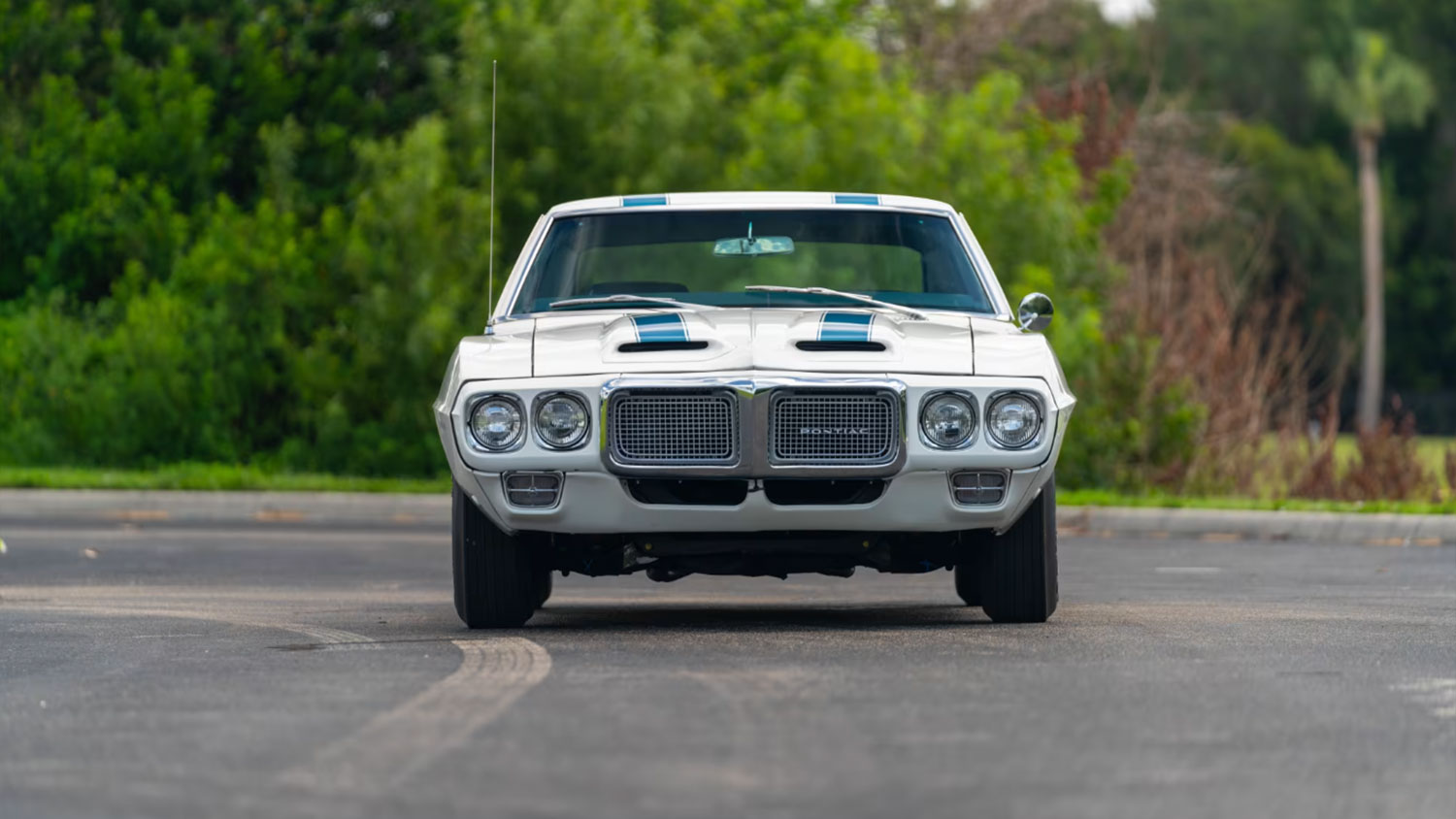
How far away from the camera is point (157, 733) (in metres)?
6.32

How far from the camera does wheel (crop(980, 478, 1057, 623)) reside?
9062 mm

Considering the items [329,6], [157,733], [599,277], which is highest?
[329,6]

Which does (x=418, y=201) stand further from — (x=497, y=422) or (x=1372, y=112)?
(x=1372, y=112)

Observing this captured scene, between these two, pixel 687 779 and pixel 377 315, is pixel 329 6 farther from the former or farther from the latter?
pixel 687 779

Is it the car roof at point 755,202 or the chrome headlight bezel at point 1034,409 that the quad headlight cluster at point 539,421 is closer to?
the chrome headlight bezel at point 1034,409

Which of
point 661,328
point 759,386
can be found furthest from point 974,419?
point 661,328

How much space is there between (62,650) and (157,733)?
2516 mm

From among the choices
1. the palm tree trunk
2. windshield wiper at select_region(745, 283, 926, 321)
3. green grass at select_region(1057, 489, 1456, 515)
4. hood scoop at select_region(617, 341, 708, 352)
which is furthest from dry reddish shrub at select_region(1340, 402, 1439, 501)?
the palm tree trunk

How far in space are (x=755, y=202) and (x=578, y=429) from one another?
6.30 ft

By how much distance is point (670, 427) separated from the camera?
8.48 m

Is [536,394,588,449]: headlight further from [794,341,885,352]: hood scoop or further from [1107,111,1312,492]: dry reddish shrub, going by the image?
[1107,111,1312,492]: dry reddish shrub

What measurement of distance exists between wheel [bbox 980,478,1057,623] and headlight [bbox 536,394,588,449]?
5.72 feet

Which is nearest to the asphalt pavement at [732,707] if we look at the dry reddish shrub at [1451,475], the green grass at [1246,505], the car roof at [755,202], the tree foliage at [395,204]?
the car roof at [755,202]

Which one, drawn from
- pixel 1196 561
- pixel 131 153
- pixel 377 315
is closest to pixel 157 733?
pixel 1196 561
